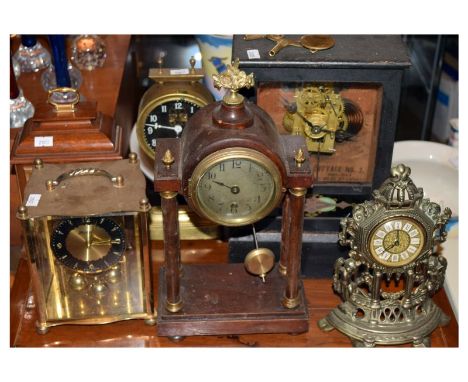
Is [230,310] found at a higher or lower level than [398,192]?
lower

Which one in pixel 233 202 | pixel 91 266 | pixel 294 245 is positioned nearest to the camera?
pixel 233 202

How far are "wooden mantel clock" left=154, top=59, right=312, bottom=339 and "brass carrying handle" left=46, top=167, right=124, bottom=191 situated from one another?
159 millimetres

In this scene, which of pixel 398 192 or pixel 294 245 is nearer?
pixel 398 192

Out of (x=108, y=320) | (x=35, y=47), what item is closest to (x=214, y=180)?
(x=108, y=320)

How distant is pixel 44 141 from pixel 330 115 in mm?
769

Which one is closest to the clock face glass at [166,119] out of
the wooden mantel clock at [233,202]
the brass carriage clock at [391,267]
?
the wooden mantel clock at [233,202]

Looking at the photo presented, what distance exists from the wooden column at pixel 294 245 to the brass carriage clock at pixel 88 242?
13.7 inches

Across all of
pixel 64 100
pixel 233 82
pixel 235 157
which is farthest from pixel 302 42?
pixel 64 100

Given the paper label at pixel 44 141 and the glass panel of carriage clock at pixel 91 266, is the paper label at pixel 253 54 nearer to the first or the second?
the glass panel of carriage clock at pixel 91 266

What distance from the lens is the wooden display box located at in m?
2.06

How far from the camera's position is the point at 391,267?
6.81ft

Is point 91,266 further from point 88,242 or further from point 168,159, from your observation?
point 168,159

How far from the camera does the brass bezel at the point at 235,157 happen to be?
6.07ft

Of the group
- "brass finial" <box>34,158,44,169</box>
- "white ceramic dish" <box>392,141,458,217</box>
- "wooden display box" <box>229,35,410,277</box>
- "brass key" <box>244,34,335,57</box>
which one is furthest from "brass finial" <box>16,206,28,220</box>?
"white ceramic dish" <box>392,141,458,217</box>
